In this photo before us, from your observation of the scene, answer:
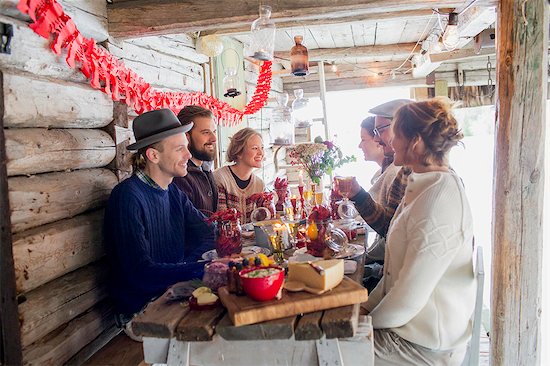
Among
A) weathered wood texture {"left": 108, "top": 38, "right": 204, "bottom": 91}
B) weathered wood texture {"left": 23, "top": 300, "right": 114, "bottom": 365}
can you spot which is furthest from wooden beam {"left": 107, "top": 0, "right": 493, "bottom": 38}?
weathered wood texture {"left": 23, "top": 300, "right": 114, "bottom": 365}

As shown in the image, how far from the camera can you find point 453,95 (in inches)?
386

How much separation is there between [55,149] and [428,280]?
82.3 inches

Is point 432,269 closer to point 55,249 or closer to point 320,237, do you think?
point 320,237

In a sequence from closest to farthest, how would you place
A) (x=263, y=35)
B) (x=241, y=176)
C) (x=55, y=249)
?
(x=55, y=249), (x=263, y=35), (x=241, y=176)

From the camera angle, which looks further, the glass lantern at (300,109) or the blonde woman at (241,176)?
the glass lantern at (300,109)

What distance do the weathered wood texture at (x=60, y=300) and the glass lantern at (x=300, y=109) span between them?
5.05 metres

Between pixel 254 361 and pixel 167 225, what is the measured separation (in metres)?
1.59

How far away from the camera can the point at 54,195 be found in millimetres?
2617

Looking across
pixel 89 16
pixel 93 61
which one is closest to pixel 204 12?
pixel 89 16

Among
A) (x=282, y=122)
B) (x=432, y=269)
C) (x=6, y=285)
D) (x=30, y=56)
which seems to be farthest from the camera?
(x=282, y=122)

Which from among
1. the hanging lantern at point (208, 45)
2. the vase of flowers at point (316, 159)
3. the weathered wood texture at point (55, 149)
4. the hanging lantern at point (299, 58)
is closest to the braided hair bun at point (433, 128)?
the vase of flowers at point (316, 159)

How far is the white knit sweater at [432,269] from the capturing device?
7.03 ft

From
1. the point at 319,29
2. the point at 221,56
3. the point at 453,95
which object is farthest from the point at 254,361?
the point at 453,95

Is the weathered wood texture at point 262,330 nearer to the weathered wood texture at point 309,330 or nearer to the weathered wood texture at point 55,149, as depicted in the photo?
the weathered wood texture at point 309,330
